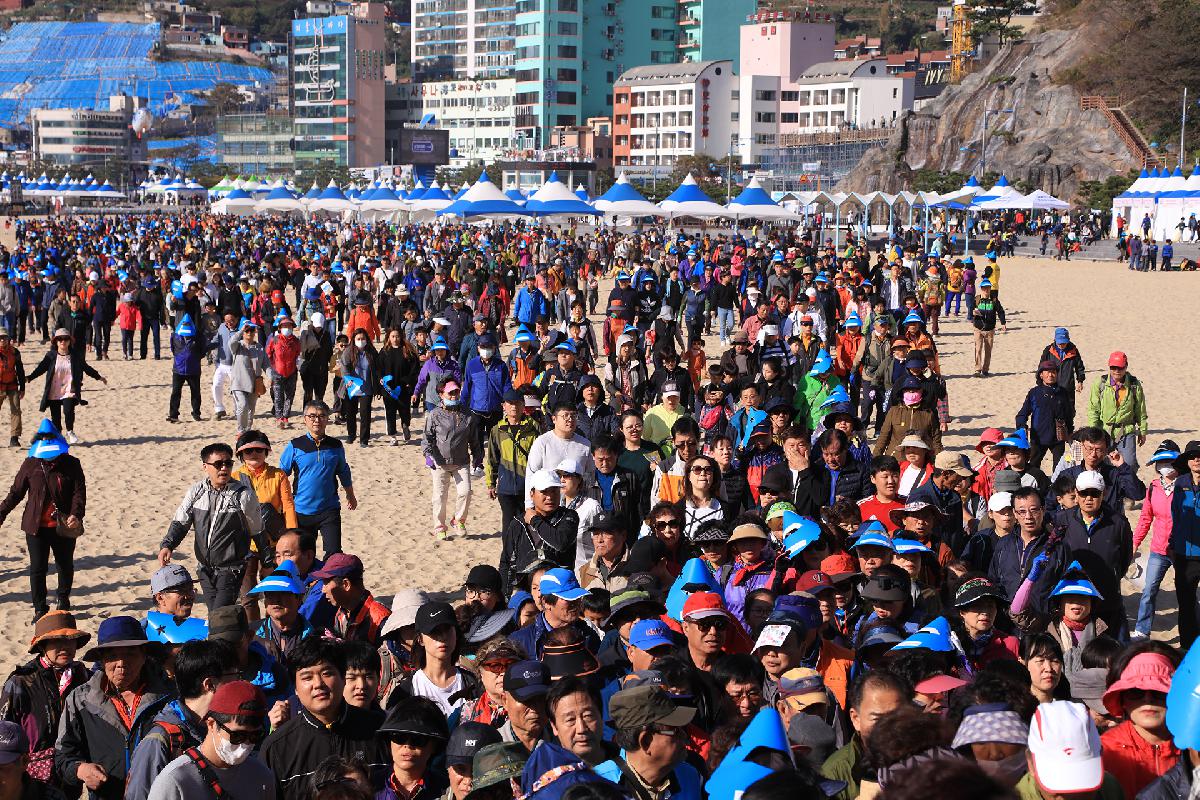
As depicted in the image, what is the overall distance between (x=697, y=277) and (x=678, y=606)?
1845 cm

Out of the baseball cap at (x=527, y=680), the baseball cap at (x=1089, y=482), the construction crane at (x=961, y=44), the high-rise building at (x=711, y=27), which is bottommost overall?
the baseball cap at (x=527, y=680)

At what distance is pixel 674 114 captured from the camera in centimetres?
10656

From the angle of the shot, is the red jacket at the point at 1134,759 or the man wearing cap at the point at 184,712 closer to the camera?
the red jacket at the point at 1134,759

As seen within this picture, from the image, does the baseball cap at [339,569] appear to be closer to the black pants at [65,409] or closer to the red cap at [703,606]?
the red cap at [703,606]

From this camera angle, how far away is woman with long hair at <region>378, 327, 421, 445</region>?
563 inches

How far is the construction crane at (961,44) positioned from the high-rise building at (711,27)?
109 feet

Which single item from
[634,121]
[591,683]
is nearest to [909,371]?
[591,683]

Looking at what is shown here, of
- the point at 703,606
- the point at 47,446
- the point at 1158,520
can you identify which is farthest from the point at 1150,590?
the point at 47,446

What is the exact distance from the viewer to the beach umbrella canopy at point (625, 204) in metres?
30.9

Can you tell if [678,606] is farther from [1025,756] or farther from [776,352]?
[776,352]

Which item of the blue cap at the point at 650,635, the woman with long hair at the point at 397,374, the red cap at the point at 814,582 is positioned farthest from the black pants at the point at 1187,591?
the woman with long hair at the point at 397,374

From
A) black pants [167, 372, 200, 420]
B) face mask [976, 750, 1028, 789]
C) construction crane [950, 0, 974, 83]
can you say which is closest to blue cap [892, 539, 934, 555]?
face mask [976, 750, 1028, 789]

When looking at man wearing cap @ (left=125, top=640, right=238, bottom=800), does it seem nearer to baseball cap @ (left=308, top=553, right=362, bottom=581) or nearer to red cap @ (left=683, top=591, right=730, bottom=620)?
baseball cap @ (left=308, top=553, right=362, bottom=581)

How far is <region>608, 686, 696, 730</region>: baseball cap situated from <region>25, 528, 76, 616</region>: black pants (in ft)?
18.4
